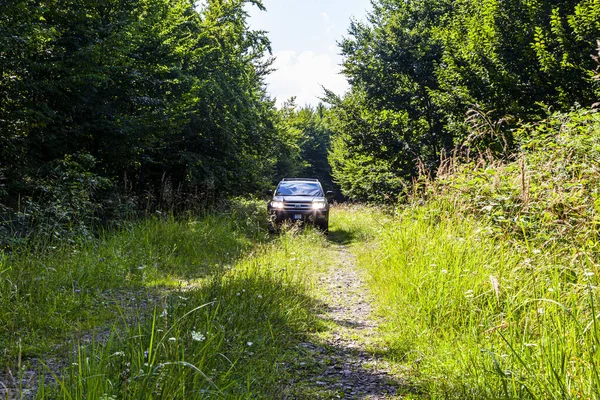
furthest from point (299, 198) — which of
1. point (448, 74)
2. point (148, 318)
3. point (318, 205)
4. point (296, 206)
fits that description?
point (148, 318)

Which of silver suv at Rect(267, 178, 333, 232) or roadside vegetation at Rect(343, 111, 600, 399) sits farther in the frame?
silver suv at Rect(267, 178, 333, 232)

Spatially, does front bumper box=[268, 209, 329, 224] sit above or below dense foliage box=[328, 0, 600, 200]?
below

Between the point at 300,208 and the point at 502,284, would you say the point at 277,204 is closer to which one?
the point at 300,208

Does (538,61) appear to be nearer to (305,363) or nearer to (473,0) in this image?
(473,0)

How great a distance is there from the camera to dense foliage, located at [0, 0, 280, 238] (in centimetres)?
856

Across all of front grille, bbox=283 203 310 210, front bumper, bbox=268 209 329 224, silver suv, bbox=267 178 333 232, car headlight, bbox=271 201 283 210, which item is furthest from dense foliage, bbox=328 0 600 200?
car headlight, bbox=271 201 283 210

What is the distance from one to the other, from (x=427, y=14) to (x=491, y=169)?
15346mm

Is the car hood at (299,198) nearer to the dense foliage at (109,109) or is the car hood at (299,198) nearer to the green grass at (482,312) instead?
the dense foliage at (109,109)

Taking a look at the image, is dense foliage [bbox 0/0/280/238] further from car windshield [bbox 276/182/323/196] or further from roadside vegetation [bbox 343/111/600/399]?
roadside vegetation [bbox 343/111/600/399]

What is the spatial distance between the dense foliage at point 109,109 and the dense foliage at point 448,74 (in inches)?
224

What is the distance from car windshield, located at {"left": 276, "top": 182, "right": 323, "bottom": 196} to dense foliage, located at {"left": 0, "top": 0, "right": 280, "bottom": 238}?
252 centimetres

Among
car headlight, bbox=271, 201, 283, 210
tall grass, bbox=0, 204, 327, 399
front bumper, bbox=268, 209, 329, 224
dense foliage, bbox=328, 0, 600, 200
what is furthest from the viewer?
car headlight, bbox=271, 201, 283, 210

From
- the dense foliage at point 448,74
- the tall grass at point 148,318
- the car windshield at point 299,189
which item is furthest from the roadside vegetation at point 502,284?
the car windshield at point 299,189

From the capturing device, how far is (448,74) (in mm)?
14461
